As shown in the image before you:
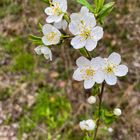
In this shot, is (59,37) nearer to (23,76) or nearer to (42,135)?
(42,135)

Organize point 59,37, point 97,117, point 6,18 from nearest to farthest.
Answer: point 59,37 < point 97,117 < point 6,18

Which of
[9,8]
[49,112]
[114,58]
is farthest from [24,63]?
[114,58]

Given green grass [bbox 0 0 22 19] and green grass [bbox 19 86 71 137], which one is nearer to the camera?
green grass [bbox 19 86 71 137]

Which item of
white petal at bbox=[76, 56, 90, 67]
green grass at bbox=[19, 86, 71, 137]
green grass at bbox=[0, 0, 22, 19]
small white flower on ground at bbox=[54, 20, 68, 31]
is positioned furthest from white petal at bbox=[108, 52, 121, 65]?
green grass at bbox=[0, 0, 22, 19]

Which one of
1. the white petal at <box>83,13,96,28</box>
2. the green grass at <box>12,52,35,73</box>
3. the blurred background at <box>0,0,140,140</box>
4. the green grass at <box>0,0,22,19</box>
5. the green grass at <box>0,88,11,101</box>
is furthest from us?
the green grass at <box>0,0,22,19</box>

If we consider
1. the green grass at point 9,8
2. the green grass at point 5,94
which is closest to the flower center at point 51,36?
the green grass at point 5,94

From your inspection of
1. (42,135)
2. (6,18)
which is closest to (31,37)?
(42,135)

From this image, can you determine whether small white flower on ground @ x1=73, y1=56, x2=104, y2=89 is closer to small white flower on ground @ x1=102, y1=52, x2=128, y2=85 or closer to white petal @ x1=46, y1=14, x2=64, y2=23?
small white flower on ground @ x1=102, y1=52, x2=128, y2=85

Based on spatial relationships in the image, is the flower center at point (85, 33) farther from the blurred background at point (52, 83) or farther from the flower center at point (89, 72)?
the blurred background at point (52, 83)
